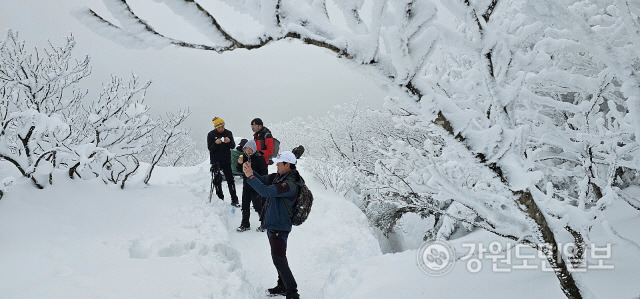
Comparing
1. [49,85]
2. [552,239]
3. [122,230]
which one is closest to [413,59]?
[552,239]

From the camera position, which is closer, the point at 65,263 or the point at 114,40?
the point at 114,40

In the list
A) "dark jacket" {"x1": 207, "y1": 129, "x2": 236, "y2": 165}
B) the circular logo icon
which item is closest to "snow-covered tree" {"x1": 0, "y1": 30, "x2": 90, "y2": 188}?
"dark jacket" {"x1": 207, "y1": 129, "x2": 236, "y2": 165}

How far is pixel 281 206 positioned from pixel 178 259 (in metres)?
1.30

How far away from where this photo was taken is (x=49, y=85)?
6.14m

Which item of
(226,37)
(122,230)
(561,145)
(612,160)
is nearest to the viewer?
(226,37)

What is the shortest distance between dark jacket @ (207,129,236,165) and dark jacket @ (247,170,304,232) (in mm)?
3266

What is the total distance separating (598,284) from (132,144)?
7.24m

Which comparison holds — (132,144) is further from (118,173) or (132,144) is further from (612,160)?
(612,160)

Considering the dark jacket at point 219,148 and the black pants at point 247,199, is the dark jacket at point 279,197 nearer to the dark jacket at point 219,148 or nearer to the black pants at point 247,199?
the black pants at point 247,199

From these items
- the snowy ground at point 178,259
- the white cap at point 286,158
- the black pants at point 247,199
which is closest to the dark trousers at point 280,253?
the snowy ground at point 178,259

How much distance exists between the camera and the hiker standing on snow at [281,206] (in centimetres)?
342

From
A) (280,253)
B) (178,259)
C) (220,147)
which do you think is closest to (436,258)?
(280,253)

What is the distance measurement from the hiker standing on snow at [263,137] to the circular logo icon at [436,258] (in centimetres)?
324

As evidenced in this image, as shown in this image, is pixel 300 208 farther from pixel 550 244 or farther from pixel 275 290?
pixel 550 244
